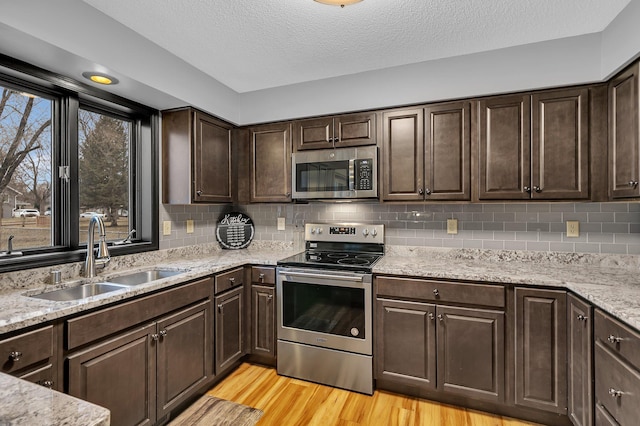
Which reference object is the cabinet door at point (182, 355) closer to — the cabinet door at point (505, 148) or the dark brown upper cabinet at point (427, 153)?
the dark brown upper cabinet at point (427, 153)

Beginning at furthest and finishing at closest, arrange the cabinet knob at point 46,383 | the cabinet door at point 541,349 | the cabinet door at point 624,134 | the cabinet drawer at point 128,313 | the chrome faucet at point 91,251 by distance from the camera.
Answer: the chrome faucet at point 91,251
the cabinet door at point 541,349
the cabinet door at point 624,134
the cabinet drawer at point 128,313
the cabinet knob at point 46,383

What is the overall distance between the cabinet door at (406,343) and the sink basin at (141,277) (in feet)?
4.92

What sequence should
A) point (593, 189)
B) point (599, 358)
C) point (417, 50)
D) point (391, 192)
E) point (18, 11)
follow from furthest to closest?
1. point (391, 192)
2. point (417, 50)
3. point (593, 189)
4. point (599, 358)
5. point (18, 11)

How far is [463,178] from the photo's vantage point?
2379 millimetres

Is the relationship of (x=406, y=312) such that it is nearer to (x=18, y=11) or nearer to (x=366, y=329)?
(x=366, y=329)

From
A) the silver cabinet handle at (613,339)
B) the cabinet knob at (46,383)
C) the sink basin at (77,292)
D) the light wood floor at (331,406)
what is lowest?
the light wood floor at (331,406)

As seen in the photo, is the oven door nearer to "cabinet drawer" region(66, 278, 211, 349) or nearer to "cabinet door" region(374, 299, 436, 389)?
"cabinet door" region(374, 299, 436, 389)

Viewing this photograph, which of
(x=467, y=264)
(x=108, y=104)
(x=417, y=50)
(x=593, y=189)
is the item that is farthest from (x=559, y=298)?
(x=108, y=104)

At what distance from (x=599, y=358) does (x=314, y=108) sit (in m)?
2.47

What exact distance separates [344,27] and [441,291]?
5.87ft

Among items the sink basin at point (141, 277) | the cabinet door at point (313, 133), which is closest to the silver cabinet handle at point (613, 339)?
the cabinet door at point (313, 133)

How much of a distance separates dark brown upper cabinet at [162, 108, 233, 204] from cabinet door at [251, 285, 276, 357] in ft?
2.98

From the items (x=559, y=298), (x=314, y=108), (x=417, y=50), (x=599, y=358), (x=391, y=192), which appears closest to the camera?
(x=599, y=358)

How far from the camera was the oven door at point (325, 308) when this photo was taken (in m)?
2.33
